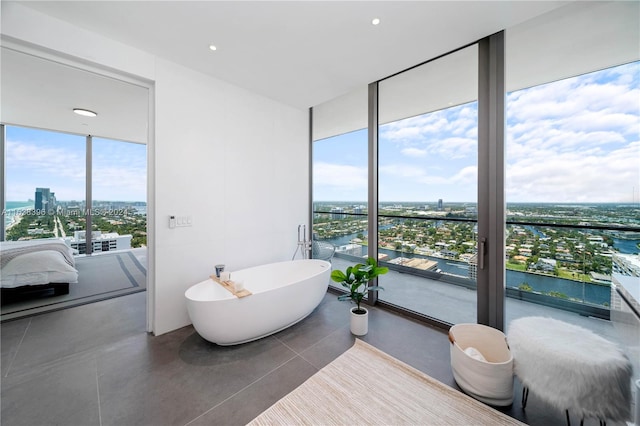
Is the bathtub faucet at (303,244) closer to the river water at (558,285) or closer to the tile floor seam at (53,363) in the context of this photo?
the river water at (558,285)

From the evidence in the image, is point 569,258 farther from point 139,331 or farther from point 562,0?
point 139,331

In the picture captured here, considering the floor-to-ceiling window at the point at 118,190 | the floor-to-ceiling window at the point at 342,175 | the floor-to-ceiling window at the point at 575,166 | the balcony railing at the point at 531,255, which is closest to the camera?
the floor-to-ceiling window at the point at 575,166

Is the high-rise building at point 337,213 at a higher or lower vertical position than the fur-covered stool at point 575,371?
higher

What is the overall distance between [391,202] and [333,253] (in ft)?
4.36

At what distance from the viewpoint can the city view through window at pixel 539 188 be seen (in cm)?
166

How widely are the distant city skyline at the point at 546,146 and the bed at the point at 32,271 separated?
4.40 metres

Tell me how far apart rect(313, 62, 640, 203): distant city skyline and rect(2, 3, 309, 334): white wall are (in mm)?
1674

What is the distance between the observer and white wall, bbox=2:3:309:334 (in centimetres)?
204

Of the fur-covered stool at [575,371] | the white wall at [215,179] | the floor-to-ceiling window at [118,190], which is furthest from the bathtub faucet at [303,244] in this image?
the fur-covered stool at [575,371]

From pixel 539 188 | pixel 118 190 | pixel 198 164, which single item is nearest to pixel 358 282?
pixel 539 188

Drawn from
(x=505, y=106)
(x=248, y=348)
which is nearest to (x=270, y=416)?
(x=248, y=348)

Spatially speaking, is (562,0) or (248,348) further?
(248,348)

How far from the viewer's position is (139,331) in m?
2.39

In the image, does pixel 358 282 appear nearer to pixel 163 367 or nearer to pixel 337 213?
pixel 337 213
